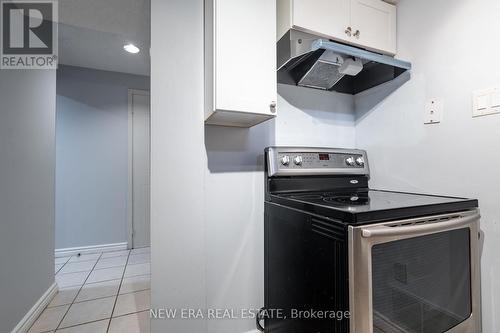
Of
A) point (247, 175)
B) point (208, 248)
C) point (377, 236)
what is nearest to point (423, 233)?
point (377, 236)

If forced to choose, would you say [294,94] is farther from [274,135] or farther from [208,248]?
[208,248]

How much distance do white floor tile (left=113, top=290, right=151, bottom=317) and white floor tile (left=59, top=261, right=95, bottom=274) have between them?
902mm

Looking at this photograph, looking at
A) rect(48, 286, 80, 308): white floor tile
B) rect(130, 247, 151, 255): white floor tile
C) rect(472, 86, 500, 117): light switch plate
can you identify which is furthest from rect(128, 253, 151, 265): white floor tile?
rect(472, 86, 500, 117): light switch plate

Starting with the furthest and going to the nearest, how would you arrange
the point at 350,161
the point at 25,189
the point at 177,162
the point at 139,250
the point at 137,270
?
the point at 139,250 < the point at 137,270 < the point at 25,189 < the point at 350,161 < the point at 177,162

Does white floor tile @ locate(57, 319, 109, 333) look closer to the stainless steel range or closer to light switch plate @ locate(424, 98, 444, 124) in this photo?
the stainless steel range

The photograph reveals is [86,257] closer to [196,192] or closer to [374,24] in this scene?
[196,192]

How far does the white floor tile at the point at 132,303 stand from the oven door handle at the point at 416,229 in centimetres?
166

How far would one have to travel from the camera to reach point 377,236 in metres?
0.78

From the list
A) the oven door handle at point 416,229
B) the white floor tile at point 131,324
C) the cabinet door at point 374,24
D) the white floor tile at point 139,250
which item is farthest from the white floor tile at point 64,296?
the cabinet door at point 374,24

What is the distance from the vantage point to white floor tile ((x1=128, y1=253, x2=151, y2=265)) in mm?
2742

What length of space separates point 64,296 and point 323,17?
9.34 feet

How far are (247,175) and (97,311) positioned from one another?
5.23 ft

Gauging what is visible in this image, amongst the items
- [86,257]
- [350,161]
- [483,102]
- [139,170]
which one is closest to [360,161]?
[350,161]

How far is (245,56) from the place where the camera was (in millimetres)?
1071
